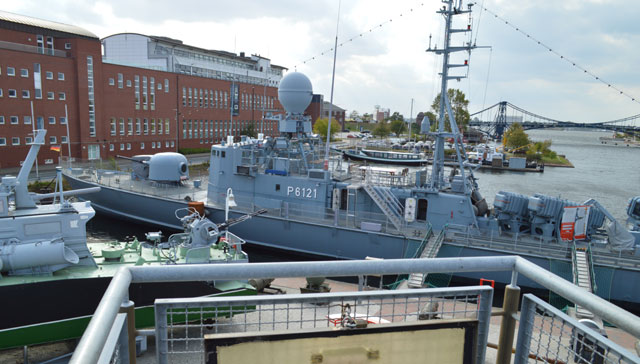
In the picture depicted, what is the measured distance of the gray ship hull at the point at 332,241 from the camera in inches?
632

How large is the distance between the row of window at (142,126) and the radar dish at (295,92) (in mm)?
24937

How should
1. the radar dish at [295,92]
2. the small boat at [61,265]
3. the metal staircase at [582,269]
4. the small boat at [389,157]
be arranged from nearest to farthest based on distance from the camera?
the small boat at [61,265] → the metal staircase at [582,269] → the radar dish at [295,92] → the small boat at [389,157]

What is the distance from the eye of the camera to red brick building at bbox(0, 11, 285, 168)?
1320 inches

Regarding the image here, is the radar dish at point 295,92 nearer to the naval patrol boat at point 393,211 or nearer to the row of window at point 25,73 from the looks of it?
the naval patrol boat at point 393,211

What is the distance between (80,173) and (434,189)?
2362 centimetres

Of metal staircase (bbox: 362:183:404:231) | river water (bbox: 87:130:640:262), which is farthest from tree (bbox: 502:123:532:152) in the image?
metal staircase (bbox: 362:183:404:231)

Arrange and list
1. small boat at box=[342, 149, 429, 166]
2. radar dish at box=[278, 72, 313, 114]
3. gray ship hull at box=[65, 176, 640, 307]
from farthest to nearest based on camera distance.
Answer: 1. small boat at box=[342, 149, 429, 166]
2. radar dish at box=[278, 72, 313, 114]
3. gray ship hull at box=[65, 176, 640, 307]

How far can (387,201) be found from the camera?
1955 centimetres

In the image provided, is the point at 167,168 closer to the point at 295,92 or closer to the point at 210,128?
the point at 295,92

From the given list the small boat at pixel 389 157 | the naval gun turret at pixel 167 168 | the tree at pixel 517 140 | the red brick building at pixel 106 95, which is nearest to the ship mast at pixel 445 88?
the red brick building at pixel 106 95

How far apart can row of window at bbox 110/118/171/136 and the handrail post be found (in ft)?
143

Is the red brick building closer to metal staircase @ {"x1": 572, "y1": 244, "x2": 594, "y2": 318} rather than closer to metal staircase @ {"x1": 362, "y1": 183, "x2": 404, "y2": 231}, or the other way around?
metal staircase @ {"x1": 362, "y1": 183, "x2": 404, "y2": 231}

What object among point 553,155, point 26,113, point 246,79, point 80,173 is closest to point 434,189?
point 80,173

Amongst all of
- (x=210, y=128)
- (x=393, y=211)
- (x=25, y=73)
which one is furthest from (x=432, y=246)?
(x=210, y=128)
